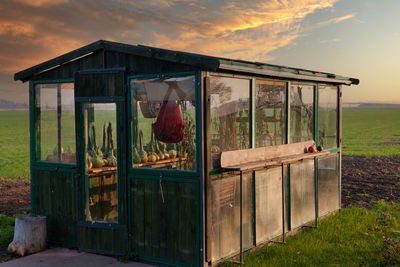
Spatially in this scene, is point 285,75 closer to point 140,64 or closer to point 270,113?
point 270,113

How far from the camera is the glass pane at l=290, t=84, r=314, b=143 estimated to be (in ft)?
29.5

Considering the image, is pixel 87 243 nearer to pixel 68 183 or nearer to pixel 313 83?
pixel 68 183

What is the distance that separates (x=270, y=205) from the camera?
8.09 meters

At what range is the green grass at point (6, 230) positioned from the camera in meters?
8.33

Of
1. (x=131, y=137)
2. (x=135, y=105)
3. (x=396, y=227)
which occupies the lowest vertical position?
(x=396, y=227)

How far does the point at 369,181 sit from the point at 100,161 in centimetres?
1118

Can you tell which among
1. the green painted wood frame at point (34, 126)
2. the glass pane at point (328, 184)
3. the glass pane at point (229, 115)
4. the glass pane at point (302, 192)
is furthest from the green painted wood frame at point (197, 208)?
the glass pane at point (328, 184)

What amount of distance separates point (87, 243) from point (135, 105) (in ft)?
8.19

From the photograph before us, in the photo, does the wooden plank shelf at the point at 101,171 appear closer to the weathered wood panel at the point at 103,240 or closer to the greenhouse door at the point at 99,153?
the greenhouse door at the point at 99,153

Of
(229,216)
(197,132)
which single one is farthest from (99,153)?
(229,216)

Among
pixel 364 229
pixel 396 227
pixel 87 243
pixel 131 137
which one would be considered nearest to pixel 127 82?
pixel 131 137

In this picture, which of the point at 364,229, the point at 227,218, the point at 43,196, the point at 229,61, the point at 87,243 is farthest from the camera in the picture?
the point at 364,229

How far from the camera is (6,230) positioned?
899 centimetres

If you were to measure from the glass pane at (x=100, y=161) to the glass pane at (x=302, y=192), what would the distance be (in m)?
3.40
